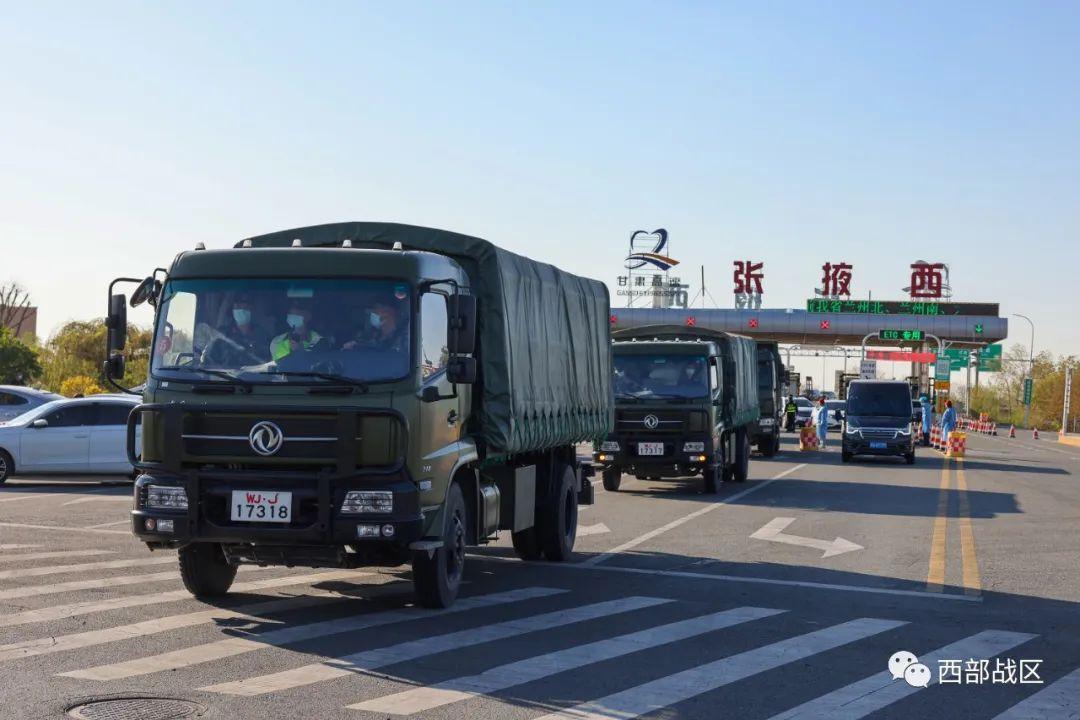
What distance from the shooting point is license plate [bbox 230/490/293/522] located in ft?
29.5

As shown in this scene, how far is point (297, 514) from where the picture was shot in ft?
29.6

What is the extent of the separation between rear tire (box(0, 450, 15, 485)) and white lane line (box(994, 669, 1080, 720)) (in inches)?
732

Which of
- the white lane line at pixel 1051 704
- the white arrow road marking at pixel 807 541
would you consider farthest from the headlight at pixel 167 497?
the white arrow road marking at pixel 807 541

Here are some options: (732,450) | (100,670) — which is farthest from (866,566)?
(732,450)

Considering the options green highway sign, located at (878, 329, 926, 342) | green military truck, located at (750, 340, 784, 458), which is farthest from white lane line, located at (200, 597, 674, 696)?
green highway sign, located at (878, 329, 926, 342)

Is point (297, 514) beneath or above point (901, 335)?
beneath

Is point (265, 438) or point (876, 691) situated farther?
point (265, 438)

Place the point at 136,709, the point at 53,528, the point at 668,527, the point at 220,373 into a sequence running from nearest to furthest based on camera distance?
the point at 136,709, the point at 220,373, the point at 53,528, the point at 668,527

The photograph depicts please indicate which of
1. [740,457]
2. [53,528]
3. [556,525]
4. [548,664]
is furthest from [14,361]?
[548,664]

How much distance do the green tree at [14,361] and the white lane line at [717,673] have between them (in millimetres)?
56028

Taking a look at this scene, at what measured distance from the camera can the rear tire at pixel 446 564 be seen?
9.83m

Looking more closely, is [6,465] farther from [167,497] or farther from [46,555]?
[167,497]

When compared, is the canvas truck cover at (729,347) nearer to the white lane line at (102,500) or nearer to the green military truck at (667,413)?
the green military truck at (667,413)

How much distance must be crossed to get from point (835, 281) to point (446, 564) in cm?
7836
